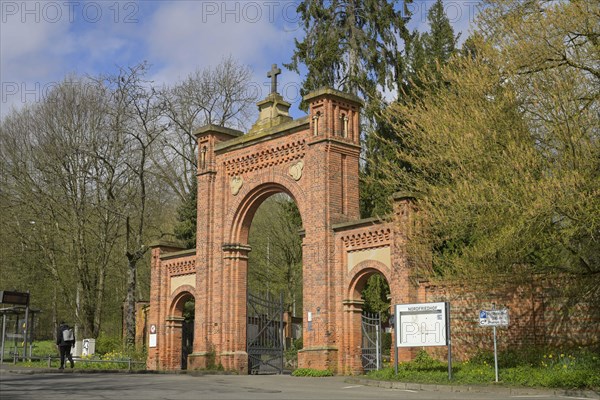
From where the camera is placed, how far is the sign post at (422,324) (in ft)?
57.2

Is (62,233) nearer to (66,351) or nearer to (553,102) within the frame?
(66,351)

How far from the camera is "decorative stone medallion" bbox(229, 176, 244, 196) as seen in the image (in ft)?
85.1

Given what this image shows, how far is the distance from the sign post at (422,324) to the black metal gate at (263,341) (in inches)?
322

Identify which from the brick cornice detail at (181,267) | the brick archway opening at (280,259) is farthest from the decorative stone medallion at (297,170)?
the brick archway opening at (280,259)

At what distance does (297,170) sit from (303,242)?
2.46 metres

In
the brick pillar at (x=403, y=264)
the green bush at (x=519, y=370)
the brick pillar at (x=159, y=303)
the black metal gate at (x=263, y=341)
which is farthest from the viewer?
the brick pillar at (x=159, y=303)

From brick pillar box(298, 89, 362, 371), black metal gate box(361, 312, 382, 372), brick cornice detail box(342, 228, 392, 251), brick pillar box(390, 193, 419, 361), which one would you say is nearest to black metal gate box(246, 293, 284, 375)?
black metal gate box(361, 312, 382, 372)

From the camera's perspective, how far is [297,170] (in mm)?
23766

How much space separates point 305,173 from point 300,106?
1011cm

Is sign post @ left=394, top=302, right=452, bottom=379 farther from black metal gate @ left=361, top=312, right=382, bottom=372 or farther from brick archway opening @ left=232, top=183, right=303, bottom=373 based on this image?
brick archway opening @ left=232, top=183, right=303, bottom=373

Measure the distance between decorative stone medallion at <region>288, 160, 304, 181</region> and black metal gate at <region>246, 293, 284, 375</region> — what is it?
15.7 feet

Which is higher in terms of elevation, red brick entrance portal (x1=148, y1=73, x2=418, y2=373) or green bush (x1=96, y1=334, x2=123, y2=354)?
red brick entrance portal (x1=148, y1=73, x2=418, y2=373)

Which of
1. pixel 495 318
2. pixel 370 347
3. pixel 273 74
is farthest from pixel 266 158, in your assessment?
pixel 495 318

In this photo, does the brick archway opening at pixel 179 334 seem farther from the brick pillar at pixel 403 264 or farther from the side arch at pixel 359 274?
the brick pillar at pixel 403 264
